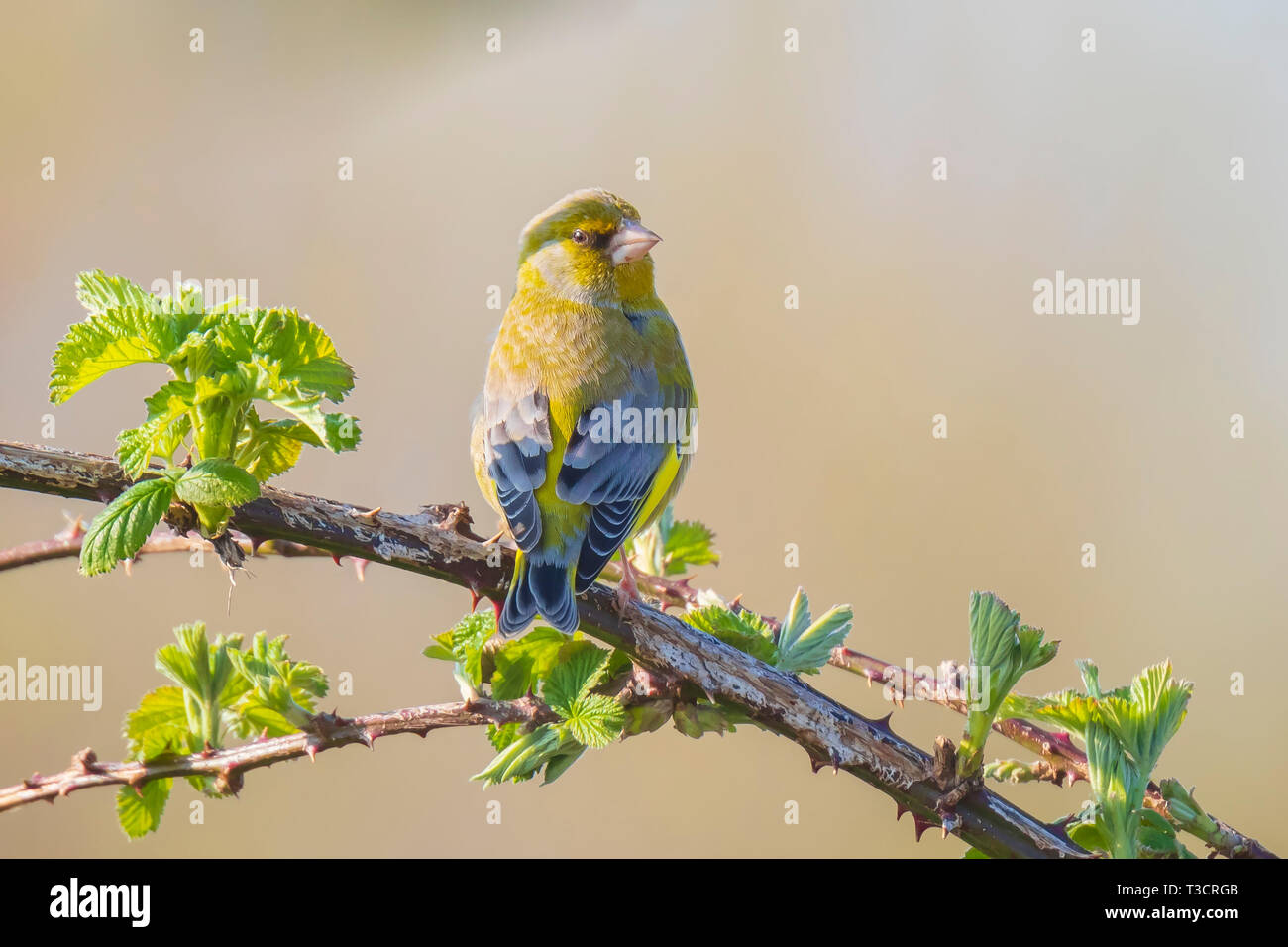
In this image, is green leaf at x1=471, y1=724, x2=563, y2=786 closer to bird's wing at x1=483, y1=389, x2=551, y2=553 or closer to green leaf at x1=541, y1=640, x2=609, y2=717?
green leaf at x1=541, y1=640, x2=609, y2=717

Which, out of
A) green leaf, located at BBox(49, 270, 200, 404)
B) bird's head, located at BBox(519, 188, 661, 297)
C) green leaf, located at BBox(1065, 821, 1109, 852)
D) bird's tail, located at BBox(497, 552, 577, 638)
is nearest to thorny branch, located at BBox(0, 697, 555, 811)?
bird's tail, located at BBox(497, 552, 577, 638)

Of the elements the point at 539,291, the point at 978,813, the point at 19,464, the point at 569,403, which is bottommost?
the point at 978,813

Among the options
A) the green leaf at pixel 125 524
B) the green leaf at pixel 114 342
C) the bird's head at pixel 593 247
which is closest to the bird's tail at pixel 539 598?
the green leaf at pixel 125 524

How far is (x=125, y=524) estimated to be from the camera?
142 cm

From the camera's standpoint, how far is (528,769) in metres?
1.59

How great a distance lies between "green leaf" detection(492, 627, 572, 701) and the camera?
1718 millimetres

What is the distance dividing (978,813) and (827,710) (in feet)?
0.85

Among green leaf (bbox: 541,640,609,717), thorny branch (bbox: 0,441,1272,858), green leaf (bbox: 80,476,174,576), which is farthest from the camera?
green leaf (bbox: 541,640,609,717)

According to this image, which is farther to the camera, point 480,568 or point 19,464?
point 480,568

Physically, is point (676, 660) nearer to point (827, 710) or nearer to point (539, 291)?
point (827, 710)

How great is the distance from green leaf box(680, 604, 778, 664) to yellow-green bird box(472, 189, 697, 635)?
0.14 metres

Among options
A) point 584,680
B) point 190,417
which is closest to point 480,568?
point 584,680

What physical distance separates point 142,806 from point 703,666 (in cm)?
93

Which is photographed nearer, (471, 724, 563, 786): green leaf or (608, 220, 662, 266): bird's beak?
(471, 724, 563, 786): green leaf
